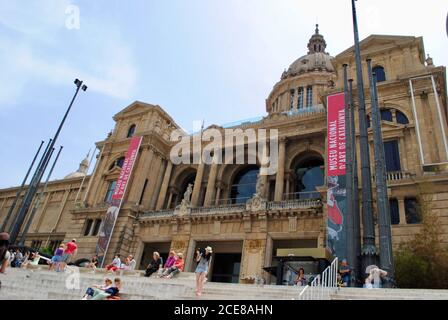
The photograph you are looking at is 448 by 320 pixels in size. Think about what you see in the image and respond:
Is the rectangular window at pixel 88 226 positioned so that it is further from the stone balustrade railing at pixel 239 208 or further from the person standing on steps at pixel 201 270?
the person standing on steps at pixel 201 270

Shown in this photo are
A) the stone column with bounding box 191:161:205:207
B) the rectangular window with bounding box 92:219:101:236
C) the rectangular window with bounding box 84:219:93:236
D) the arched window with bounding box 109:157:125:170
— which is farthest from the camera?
the arched window with bounding box 109:157:125:170

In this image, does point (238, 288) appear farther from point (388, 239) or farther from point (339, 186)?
point (339, 186)

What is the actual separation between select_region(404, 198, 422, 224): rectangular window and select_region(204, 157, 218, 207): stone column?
15.7 m

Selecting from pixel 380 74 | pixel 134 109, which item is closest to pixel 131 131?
pixel 134 109

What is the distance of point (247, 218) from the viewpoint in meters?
25.3

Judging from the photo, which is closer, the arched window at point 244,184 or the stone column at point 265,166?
the stone column at point 265,166

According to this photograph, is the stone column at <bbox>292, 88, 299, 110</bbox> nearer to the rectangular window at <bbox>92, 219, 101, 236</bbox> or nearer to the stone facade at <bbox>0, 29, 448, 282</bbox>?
the stone facade at <bbox>0, 29, 448, 282</bbox>

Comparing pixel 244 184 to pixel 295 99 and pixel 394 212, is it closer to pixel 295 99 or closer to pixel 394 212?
pixel 394 212

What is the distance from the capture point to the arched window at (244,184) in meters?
32.0

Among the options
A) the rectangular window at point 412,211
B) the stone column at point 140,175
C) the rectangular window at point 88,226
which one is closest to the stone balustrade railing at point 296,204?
the rectangular window at point 412,211

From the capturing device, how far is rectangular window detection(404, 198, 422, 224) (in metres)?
18.6

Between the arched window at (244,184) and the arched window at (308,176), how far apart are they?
13.8 feet

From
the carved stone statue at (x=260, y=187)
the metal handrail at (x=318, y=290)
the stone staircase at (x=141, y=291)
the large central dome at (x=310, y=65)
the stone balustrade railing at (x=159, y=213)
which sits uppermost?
the large central dome at (x=310, y=65)

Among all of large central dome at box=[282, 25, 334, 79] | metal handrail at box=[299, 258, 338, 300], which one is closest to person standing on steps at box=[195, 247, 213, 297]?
metal handrail at box=[299, 258, 338, 300]
